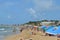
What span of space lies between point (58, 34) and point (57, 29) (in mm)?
1503

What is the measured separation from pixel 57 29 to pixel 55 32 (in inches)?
20.2

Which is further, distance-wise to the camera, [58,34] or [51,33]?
[51,33]

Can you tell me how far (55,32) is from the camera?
27.8 m

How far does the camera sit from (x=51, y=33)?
95.6 feet

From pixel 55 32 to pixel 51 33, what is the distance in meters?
1.41

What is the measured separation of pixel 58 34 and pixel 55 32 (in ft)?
4.80

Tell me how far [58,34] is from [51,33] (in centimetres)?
284

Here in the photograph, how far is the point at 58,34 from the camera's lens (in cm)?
2638

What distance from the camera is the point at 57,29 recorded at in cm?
2775
